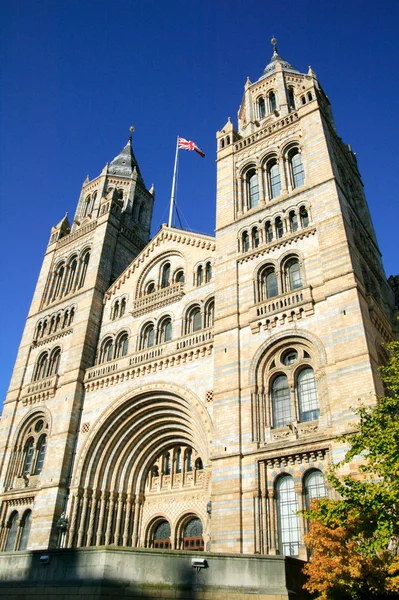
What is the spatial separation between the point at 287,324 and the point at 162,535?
12249mm

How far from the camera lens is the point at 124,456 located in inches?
1026

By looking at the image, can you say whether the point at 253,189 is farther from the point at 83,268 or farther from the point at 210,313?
the point at 83,268

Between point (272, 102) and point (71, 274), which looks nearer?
point (272, 102)

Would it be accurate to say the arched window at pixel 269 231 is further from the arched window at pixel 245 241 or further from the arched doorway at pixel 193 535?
the arched doorway at pixel 193 535

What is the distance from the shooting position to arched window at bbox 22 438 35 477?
1088 inches

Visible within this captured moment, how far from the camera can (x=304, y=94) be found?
2786cm

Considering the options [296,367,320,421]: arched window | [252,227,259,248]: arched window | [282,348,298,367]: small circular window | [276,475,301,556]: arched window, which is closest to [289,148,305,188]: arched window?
[252,227,259,248]: arched window

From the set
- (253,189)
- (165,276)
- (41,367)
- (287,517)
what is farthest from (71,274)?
(287,517)

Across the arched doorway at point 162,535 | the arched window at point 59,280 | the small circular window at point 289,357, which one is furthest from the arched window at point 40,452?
the small circular window at point 289,357

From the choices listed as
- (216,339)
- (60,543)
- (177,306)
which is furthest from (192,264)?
(60,543)

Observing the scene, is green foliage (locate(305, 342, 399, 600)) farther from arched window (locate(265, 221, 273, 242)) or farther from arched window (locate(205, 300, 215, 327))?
arched window (locate(265, 221, 273, 242))

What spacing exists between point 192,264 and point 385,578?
62.7 ft

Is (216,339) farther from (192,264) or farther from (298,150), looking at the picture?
(298,150)

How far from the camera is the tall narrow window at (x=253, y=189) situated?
27.5m
